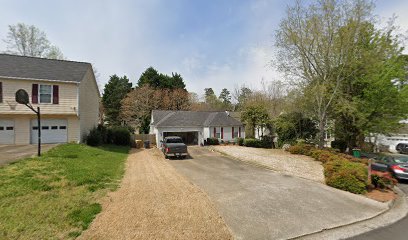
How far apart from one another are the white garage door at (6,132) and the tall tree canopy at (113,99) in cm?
2831

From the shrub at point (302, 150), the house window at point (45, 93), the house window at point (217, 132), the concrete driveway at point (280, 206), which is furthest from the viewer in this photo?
the house window at point (217, 132)

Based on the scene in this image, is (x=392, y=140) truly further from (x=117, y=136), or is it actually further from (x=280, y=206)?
(x=117, y=136)

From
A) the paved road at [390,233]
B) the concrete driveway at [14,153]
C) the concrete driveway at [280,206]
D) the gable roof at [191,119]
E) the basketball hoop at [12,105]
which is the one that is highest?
the basketball hoop at [12,105]

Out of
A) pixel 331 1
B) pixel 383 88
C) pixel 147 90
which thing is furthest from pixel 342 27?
pixel 147 90

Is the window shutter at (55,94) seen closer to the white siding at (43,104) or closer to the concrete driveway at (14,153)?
the white siding at (43,104)

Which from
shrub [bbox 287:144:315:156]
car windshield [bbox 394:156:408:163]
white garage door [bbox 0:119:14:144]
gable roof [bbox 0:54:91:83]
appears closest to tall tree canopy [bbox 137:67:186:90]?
gable roof [bbox 0:54:91:83]

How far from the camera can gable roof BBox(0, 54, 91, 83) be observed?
16875mm

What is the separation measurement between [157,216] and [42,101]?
16594 mm

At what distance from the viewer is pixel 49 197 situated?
647 cm

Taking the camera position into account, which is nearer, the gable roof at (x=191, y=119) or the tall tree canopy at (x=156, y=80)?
the gable roof at (x=191, y=119)

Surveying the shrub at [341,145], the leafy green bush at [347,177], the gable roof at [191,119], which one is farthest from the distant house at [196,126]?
the leafy green bush at [347,177]

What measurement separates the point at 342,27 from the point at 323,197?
16421mm

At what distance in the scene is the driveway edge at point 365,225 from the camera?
5566mm

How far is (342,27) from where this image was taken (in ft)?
60.3
